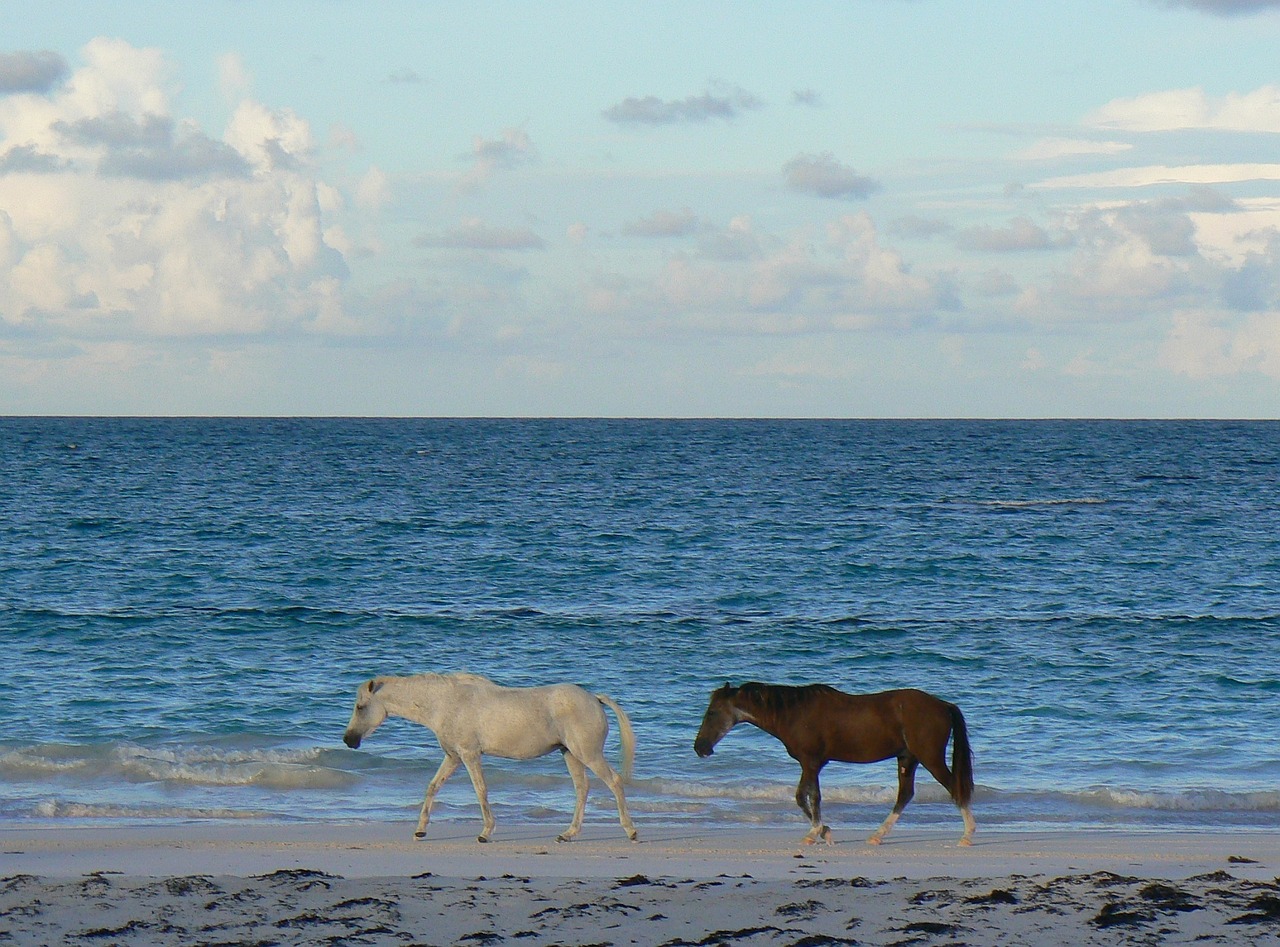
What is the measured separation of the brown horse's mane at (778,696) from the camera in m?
11.0

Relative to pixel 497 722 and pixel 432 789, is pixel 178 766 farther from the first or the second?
pixel 497 722

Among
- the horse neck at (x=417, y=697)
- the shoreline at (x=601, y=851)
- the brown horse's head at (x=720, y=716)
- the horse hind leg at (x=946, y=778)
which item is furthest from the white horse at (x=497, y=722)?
the horse hind leg at (x=946, y=778)

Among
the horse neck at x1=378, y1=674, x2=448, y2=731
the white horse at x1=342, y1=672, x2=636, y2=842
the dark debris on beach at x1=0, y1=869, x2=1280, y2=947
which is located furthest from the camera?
the horse neck at x1=378, y1=674, x2=448, y2=731

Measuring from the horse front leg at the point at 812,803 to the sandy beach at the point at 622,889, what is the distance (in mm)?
211

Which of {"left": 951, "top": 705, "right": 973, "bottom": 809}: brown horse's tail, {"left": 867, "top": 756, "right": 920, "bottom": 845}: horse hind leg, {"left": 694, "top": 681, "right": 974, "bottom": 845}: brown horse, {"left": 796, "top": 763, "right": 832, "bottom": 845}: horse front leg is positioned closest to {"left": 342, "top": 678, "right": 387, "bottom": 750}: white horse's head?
{"left": 694, "top": 681, "right": 974, "bottom": 845}: brown horse

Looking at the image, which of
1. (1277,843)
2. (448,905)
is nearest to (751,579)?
(1277,843)

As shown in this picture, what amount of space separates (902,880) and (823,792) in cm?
449

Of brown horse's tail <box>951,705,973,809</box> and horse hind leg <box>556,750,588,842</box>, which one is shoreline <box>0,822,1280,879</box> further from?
brown horse's tail <box>951,705,973,809</box>

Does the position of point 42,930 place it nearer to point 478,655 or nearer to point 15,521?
point 478,655

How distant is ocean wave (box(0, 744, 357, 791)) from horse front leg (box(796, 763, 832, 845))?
506 cm

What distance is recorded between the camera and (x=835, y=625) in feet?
83.0

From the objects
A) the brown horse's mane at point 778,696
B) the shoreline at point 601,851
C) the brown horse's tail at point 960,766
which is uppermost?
the brown horse's mane at point 778,696

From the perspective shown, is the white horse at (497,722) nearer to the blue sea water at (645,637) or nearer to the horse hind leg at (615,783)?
the horse hind leg at (615,783)

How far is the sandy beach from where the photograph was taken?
7637 millimetres
